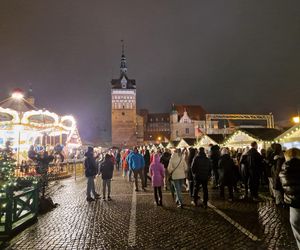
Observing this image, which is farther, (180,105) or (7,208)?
(180,105)

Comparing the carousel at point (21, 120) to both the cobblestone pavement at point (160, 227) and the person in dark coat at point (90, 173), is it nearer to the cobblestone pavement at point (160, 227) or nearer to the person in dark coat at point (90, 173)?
the person in dark coat at point (90, 173)

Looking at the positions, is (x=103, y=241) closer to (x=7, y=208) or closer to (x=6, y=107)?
(x=7, y=208)

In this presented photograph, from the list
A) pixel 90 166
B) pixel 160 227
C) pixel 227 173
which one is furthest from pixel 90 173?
pixel 227 173

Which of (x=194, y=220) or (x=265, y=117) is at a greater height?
(x=265, y=117)

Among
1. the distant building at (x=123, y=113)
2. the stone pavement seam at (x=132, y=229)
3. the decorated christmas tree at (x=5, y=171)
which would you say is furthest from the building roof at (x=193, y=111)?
the decorated christmas tree at (x=5, y=171)

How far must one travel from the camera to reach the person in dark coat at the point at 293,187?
3.92 m

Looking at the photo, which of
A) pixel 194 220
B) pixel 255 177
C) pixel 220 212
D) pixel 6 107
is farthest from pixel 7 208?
pixel 6 107

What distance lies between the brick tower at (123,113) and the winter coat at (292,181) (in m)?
77.7

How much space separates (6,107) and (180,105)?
6850 cm

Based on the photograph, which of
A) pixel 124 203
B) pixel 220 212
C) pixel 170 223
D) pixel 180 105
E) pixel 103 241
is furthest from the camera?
pixel 180 105

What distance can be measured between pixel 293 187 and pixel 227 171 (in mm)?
5644

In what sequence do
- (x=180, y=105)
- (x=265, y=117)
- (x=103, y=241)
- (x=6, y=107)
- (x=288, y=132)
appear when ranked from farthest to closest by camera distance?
(x=180, y=105) → (x=265, y=117) → (x=6, y=107) → (x=288, y=132) → (x=103, y=241)

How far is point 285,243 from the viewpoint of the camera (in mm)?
5121

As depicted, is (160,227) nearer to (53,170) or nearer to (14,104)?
(53,170)
